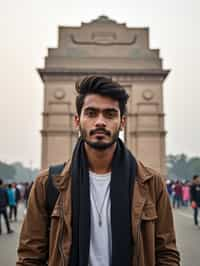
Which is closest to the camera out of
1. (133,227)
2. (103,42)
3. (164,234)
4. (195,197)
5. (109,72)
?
(133,227)

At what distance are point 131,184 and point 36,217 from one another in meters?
0.51

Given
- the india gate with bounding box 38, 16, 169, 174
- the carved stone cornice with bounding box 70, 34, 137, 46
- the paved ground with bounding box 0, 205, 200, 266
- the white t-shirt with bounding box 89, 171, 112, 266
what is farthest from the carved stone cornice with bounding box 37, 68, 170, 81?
the white t-shirt with bounding box 89, 171, 112, 266

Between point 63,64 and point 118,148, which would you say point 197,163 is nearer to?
point 63,64

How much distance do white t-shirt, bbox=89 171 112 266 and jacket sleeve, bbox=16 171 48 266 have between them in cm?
25

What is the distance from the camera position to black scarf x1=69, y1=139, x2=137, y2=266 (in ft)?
6.29

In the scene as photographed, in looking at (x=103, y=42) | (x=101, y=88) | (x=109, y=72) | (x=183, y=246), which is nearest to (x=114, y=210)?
(x=101, y=88)

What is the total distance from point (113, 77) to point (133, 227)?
2666 cm

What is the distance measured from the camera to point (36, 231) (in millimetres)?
2035

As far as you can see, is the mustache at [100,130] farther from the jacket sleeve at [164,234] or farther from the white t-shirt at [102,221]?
the jacket sleeve at [164,234]

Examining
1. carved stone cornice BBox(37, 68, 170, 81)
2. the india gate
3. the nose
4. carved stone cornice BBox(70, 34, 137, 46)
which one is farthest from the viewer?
carved stone cornice BBox(70, 34, 137, 46)

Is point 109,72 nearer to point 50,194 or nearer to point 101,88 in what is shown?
point 101,88

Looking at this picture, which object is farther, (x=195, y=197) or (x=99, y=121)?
(x=195, y=197)

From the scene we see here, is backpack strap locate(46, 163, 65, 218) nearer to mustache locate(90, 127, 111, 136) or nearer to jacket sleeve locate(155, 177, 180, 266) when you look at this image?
mustache locate(90, 127, 111, 136)

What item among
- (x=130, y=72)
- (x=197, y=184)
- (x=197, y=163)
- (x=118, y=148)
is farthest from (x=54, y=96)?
(x=197, y=163)
